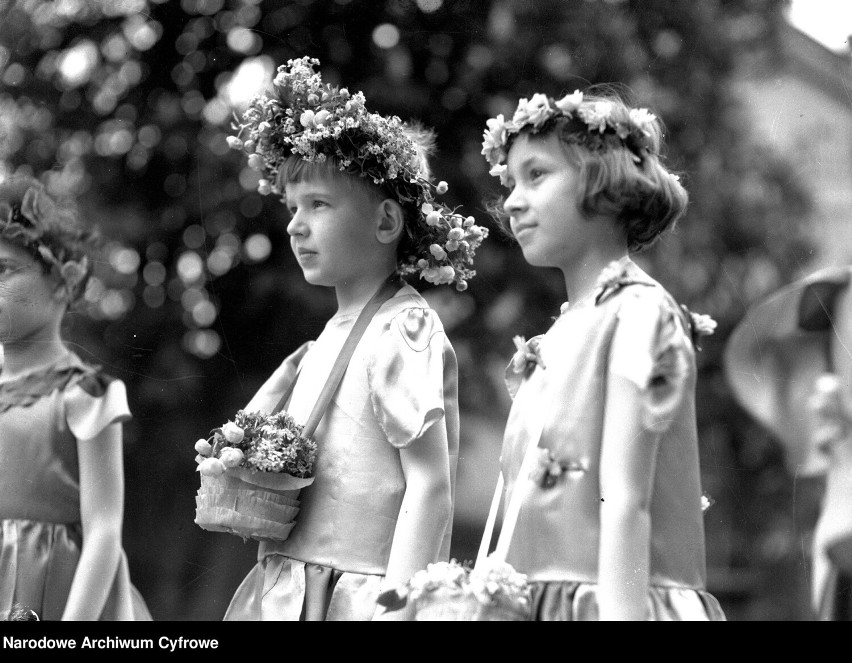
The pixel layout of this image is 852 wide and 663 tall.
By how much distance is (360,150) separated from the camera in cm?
A: 261

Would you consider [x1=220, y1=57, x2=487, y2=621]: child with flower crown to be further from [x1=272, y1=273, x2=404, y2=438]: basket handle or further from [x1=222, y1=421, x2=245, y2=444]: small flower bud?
[x1=222, y1=421, x2=245, y2=444]: small flower bud

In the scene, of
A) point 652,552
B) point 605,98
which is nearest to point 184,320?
point 605,98

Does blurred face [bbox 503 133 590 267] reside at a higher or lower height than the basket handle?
higher

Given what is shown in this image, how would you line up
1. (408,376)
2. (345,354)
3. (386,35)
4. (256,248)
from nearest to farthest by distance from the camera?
(408,376) < (345,354) < (386,35) < (256,248)

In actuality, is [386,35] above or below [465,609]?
above

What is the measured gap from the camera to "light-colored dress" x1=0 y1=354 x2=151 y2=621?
2717 millimetres

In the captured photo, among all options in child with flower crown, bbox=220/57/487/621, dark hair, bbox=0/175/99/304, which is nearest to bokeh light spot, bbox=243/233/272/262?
dark hair, bbox=0/175/99/304

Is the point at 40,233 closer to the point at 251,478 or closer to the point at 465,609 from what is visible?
the point at 251,478

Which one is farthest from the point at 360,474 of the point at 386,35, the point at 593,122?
the point at 386,35

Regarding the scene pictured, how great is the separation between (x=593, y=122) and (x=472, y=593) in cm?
89

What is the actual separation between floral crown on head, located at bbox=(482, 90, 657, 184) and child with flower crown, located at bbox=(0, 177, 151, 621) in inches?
49.7

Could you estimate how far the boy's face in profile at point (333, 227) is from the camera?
2621 millimetres

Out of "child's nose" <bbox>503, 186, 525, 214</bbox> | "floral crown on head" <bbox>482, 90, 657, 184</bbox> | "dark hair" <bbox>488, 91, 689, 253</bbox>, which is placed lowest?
"child's nose" <bbox>503, 186, 525, 214</bbox>
